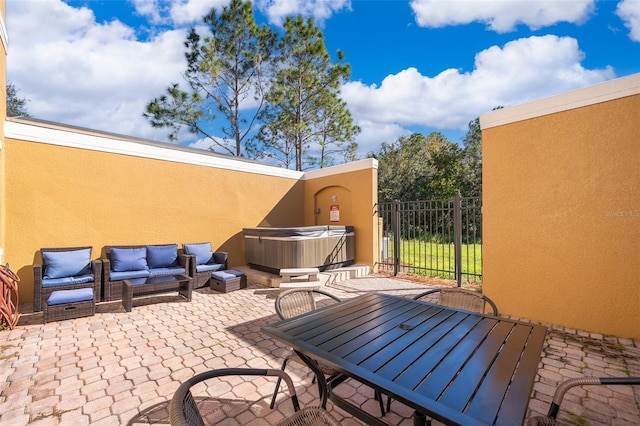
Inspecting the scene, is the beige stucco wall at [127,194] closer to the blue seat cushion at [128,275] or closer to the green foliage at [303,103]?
the blue seat cushion at [128,275]

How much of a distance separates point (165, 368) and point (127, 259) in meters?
3.44

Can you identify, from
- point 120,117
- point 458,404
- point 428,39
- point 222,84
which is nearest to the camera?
point 458,404

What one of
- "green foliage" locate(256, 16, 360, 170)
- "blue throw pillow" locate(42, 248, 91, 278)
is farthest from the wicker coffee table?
"green foliage" locate(256, 16, 360, 170)

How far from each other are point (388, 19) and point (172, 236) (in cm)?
905

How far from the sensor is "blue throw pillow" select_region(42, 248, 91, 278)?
458cm

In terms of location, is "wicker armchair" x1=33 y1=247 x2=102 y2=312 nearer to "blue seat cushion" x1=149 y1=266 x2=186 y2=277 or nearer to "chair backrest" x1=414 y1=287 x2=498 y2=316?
"blue seat cushion" x1=149 y1=266 x2=186 y2=277

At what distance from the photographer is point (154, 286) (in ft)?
16.5

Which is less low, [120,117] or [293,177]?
[120,117]

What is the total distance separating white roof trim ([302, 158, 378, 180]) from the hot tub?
1.71 meters

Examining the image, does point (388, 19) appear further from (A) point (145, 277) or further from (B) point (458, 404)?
(B) point (458, 404)

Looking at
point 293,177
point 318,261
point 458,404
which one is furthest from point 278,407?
point 293,177

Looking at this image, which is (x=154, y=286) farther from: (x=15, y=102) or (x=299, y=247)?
(x=15, y=102)

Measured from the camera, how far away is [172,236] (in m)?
6.62

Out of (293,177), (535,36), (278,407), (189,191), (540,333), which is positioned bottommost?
(278,407)
